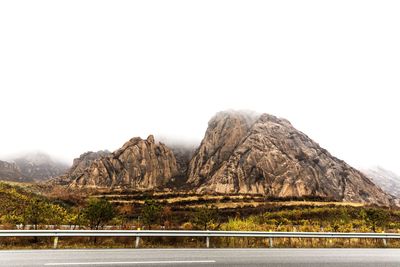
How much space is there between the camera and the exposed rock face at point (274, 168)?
12812 cm

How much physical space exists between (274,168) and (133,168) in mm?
81555

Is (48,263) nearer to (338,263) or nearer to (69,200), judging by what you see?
(338,263)

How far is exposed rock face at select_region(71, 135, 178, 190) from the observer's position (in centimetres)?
15800

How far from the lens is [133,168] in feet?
559

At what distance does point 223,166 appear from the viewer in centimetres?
14412

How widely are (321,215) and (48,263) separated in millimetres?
50901

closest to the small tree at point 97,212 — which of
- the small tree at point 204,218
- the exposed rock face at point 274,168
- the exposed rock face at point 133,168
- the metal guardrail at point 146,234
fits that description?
the metal guardrail at point 146,234

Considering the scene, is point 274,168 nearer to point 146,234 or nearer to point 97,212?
point 97,212

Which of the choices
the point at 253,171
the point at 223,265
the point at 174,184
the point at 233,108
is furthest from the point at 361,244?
the point at 233,108

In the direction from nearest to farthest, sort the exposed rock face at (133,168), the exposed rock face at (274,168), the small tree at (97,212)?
the small tree at (97,212) → the exposed rock face at (274,168) → the exposed rock face at (133,168)

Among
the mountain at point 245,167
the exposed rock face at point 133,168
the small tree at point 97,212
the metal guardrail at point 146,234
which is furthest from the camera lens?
the exposed rock face at point 133,168

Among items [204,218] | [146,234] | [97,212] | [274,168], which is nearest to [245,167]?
[274,168]

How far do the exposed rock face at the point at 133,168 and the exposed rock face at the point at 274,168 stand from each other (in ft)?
69.6

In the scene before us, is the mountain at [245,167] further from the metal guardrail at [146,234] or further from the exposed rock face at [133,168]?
the metal guardrail at [146,234]
